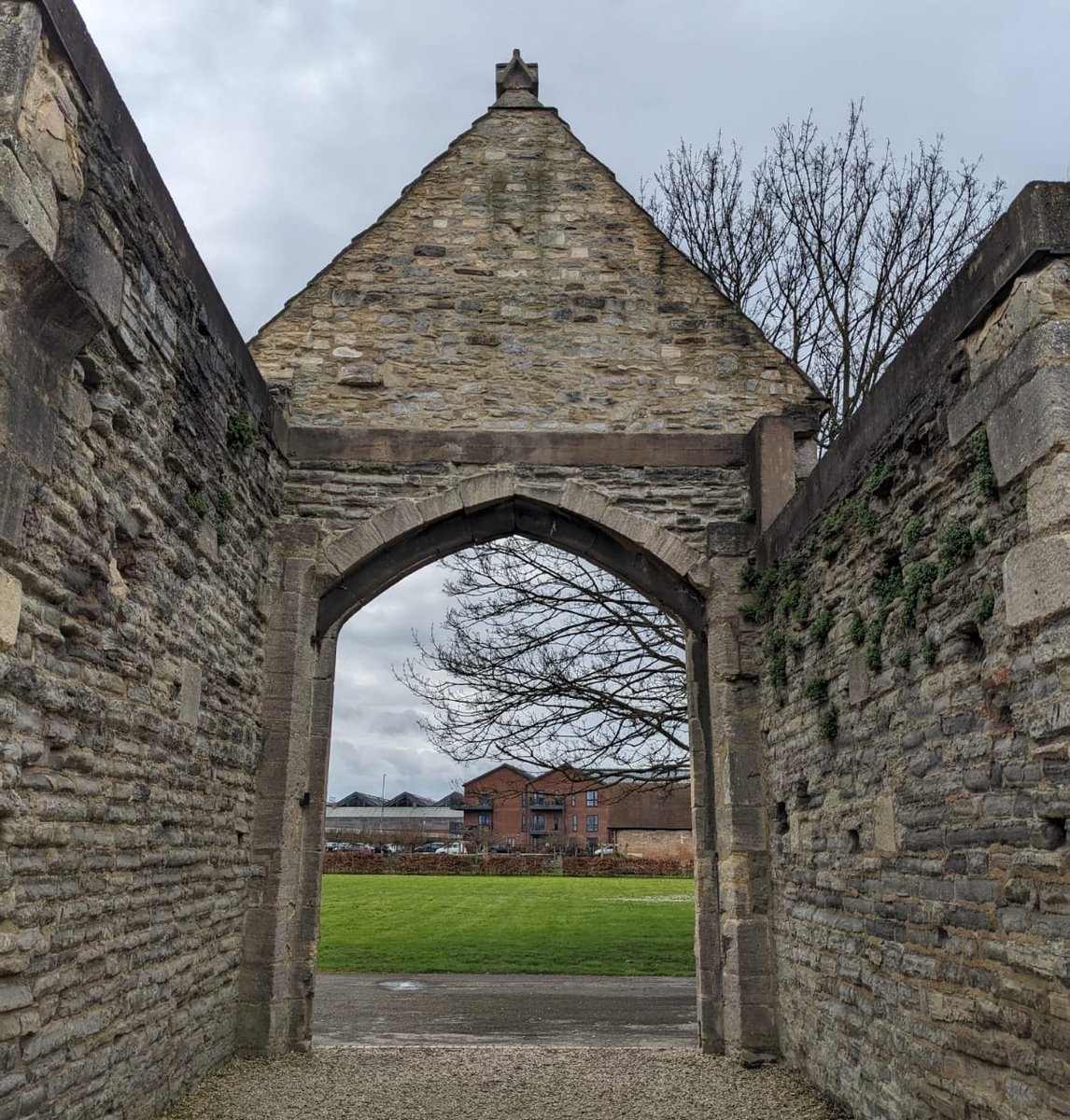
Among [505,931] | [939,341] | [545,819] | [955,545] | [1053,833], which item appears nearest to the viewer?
[1053,833]

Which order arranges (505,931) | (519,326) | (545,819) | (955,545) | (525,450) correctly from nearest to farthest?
(955,545) → (525,450) → (519,326) → (505,931) → (545,819)

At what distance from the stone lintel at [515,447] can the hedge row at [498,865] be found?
25857 mm

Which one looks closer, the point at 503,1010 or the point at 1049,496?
the point at 1049,496

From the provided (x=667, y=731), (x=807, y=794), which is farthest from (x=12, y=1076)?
(x=667, y=731)

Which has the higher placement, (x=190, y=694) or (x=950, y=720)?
(x=190, y=694)

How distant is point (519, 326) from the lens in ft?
28.5

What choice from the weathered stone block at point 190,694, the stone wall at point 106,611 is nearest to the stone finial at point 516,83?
the stone wall at point 106,611

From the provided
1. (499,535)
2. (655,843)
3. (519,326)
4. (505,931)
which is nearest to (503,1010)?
(499,535)

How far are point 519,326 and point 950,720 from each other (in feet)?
17.8

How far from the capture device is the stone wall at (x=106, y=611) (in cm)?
381

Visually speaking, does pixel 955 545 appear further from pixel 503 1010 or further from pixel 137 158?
pixel 503 1010

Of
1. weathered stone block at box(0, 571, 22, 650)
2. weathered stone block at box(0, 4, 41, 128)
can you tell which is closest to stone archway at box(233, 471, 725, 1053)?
weathered stone block at box(0, 571, 22, 650)

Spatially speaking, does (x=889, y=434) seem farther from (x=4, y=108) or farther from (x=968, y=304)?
(x=4, y=108)

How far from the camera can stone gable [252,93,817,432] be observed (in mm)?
8430
